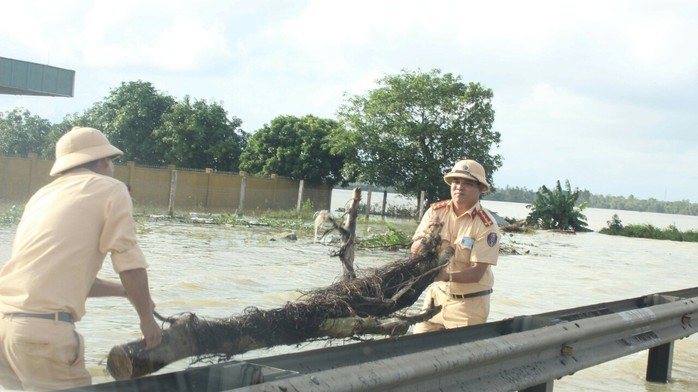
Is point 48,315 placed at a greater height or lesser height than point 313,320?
greater

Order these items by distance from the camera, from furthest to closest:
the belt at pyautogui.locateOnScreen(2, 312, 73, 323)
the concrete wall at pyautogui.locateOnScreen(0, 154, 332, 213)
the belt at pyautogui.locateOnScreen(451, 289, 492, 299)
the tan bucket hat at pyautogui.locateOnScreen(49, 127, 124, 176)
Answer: the concrete wall at pyautogui.locateOnScreen(0, 154, 332, 213)
the belt at pyautogui.locateOnScreen(451, 289, 492, 299)
the tan bucket hat at pyautogui.locateOnScreen(49, 127, 124, 176)
the belt at pyautogui.locateOnScreen(2, 312, 73, 323)

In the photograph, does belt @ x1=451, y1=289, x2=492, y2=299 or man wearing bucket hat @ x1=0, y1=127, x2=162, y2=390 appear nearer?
man wearing bucket hat @ x1=0, y1=127, x2=162, y2=390

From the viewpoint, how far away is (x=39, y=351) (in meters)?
3.37

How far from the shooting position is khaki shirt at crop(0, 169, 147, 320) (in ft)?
11.0

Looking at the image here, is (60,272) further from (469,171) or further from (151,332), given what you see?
(469,171)

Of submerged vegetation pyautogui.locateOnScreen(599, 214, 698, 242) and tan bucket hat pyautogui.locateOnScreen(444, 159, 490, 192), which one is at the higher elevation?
tan bucket hat pyautogui.locateOnScreen(444, 159, 490, 192)

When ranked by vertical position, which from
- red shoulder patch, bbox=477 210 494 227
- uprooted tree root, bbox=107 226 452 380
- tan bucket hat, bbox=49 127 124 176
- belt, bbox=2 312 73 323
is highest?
tan bucket hat, bbox=49 127 124 176

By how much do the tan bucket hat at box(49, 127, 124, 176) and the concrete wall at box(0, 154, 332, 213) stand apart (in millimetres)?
25303

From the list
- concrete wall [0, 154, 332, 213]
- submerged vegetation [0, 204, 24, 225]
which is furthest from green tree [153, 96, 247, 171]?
submerged vegetation [0, 204, 24, 225]

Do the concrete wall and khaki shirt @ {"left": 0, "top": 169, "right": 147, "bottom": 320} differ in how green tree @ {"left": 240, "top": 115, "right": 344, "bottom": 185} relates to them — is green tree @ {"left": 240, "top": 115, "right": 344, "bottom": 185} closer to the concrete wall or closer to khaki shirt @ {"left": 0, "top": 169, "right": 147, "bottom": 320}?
the concrete wall

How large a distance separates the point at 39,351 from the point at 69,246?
1.50 feet

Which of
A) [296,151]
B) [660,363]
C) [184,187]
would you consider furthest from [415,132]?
[660,363]

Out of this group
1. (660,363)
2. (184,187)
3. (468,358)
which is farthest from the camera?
(184,187)

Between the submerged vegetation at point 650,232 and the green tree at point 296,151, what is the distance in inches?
653
